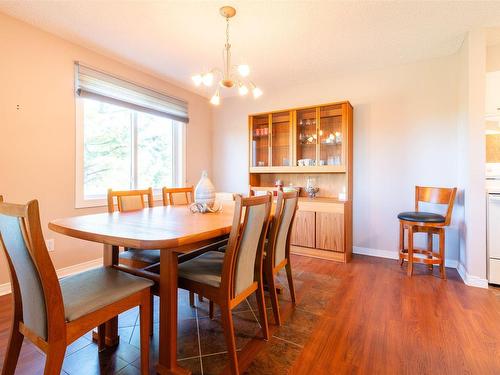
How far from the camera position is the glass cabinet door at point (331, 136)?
3.39m

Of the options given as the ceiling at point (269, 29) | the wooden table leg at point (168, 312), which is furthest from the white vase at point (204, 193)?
the ceiling at point (269, 29)

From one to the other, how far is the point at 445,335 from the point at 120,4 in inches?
135

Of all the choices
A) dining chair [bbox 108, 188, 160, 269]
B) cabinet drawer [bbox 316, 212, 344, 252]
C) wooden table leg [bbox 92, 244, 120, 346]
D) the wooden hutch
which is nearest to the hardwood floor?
wooden table leg [bbox 92, 244, 120, 346]

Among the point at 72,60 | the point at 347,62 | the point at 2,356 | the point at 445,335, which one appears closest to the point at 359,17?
the point at 347,62

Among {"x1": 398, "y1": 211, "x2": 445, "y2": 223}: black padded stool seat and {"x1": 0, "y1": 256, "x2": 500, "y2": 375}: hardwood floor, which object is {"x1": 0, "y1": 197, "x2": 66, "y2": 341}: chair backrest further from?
{"x1": 398, "y1": 211, "x2": 445, "y2": 223}: black padded stool seat

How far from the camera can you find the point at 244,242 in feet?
4.64

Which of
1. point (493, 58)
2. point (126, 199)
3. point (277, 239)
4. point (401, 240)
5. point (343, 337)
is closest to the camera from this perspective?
point (343, 337)

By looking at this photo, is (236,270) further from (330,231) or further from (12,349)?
(330,231)

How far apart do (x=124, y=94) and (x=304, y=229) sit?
2.82 meters

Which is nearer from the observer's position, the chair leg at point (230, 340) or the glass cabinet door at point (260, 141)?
the chair leg at point (230, 340)

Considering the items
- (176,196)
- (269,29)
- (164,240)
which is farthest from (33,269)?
(269,29)

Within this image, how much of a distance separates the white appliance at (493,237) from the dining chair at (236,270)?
2289mm

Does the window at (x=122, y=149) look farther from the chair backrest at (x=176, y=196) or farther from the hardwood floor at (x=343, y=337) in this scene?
the hardwood floor at (x=343, y=337)

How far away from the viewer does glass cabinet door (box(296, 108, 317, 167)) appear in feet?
11.7
